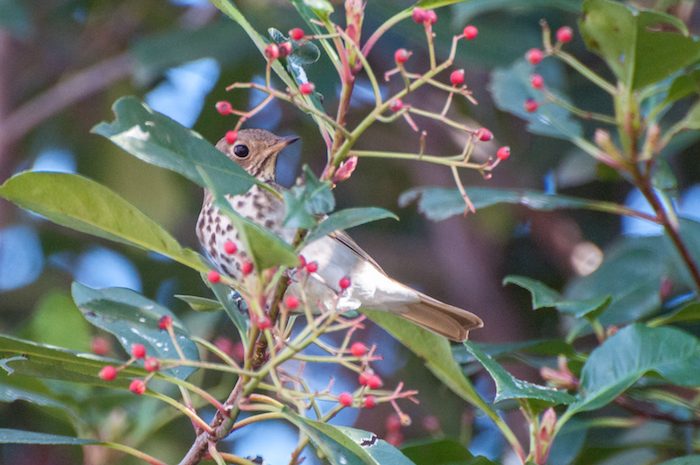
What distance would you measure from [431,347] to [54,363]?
84 centimetres

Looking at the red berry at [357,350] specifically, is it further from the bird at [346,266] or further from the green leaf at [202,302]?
the bird at [346,266]

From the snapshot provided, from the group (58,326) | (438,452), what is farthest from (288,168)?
(438,452)

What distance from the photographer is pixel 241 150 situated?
→ 4102 millimetres

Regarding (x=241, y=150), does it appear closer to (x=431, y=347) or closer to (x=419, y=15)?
(x=431, y=347)

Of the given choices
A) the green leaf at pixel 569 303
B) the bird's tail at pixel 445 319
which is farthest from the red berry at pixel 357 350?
the bird's tail at pixel 445 319

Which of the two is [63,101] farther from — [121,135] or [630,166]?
[121,135]

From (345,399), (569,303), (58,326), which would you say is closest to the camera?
(345,399)

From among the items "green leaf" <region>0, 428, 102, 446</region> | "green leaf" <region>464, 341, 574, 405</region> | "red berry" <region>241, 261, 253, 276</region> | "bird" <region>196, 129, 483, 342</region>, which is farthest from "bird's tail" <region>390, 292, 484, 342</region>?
"red berry" <region>241, 261, 253, 276</region>

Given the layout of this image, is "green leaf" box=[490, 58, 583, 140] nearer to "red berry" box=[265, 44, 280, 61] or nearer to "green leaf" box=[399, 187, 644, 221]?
"green leaf" box=[399, 187, 644, 221]

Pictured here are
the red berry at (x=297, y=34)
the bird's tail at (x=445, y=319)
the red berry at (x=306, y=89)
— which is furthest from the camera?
the bird's tail at (x=445, y=319)

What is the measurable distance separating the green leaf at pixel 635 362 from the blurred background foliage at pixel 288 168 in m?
1.82

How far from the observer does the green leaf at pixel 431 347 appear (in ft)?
8.42

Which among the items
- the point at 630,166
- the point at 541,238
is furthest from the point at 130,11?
the point at 630,166

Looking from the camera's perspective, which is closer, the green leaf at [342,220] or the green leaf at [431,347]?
the green leaf at [342,220]
